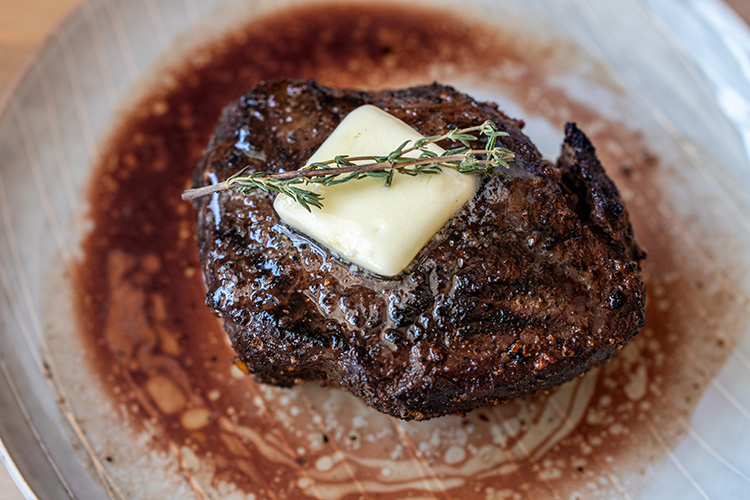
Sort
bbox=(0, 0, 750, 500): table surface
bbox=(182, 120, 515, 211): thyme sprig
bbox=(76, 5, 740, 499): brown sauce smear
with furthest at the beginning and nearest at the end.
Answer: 1. bbox=(0, 0, 750, 500): table surface
2. bbox=(76, 5, 740, 499): brown sauce smear
3. bbox=(182, 120, 515, 211): thyme sprig

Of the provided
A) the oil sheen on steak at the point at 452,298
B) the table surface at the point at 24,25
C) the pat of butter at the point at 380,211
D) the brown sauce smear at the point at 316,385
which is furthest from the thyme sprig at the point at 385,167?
the table surface at the point at 24,25

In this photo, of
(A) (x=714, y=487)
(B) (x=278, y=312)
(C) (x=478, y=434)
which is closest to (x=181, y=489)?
(B) (x=278, y=312)

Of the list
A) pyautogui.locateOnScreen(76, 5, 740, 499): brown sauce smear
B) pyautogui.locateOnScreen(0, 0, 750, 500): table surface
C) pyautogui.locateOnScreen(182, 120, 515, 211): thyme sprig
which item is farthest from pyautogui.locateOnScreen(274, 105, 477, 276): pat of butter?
pyautogui.locateOnScreen(0, 0, 750, 500): table surface

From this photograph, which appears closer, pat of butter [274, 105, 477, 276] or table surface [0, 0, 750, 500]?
pat of butter [274, 105, 477, 276]

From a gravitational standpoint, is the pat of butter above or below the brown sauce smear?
above

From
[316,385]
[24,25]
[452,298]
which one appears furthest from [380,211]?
[24,25]

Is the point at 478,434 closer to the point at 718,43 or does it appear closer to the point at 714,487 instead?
the point at 714,487

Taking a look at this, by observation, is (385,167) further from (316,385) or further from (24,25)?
(24,25)

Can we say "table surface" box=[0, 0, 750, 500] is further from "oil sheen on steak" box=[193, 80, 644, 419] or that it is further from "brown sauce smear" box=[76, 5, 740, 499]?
"oil sheen on steak" box=[193, 80, 644, 419]
